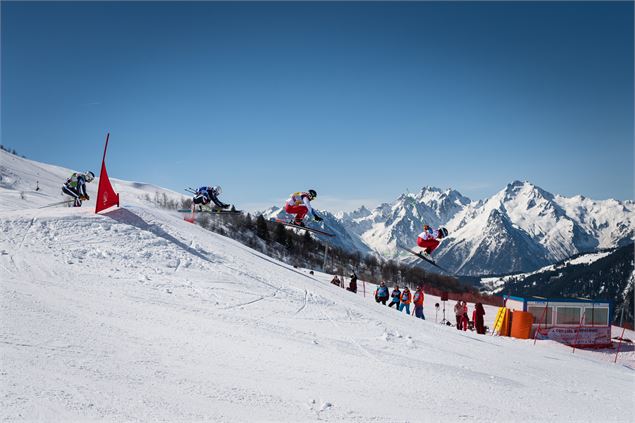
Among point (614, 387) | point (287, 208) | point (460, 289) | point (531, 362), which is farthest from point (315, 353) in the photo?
point (460, 289)

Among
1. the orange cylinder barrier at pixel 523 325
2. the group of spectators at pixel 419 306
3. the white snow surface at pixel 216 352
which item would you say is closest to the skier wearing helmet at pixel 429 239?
the group of spectators at pixel 419 306

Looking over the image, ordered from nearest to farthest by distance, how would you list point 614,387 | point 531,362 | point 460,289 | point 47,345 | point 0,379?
1. point 0,379
2. point 47,345
3. point 614,387
4. point 531,362
5. point 460,289

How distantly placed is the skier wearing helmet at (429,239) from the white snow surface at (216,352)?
3.85 metres

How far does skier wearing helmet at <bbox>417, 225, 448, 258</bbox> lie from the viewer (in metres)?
18.2

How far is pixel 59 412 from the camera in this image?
5.42 meters

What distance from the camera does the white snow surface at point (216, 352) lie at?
6320 millimetres

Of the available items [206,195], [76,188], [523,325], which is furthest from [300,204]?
[523,325]

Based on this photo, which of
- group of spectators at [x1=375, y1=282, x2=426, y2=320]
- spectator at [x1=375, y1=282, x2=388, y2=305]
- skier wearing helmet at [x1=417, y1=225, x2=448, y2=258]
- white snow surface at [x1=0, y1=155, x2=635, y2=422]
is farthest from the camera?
spectator at [x1=375, y1=282, x2=388, y2=305]

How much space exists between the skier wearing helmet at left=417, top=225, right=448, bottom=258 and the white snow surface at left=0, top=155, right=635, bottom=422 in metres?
3.85

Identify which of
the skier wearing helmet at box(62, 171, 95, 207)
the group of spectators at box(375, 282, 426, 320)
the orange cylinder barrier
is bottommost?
the orange cylinder barrier

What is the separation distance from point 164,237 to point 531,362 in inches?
510

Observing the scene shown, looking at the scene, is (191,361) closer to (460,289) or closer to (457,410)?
(457,410)

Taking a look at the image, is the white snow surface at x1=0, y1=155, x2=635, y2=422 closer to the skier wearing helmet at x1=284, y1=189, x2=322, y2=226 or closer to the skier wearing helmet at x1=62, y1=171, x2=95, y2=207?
the skier wearing helmet at x1=284, y1=189, x2=322, y2=226

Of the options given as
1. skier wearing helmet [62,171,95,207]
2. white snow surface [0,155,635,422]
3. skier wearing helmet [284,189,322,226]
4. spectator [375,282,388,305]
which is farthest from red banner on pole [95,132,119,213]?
spectator [375,282,388,305]
